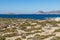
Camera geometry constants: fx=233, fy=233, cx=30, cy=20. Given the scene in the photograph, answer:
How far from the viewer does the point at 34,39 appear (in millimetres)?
21609

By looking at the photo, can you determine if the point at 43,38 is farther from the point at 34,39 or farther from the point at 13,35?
the point at 13,35

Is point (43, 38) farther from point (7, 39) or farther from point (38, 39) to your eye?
point (7, 39)

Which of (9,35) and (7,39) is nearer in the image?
(7,39)

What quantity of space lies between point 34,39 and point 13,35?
4.99m

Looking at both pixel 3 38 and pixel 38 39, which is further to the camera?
pixel 3 38

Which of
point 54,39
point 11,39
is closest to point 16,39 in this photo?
point 11,39

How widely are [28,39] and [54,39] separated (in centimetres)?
262

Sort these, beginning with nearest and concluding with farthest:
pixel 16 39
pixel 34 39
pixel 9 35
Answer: pixel 34 39
pixel 16 39
pixel 9 35

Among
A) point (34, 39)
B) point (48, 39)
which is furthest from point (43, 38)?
point (34, 39)

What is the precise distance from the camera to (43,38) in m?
23.7

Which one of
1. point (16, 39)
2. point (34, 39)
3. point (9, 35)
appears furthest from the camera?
point (9, 35)

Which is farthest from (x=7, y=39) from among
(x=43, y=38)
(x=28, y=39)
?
(x=43, y=38)

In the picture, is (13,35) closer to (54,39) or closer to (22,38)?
(22,38)

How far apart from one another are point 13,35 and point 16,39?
3034mm
